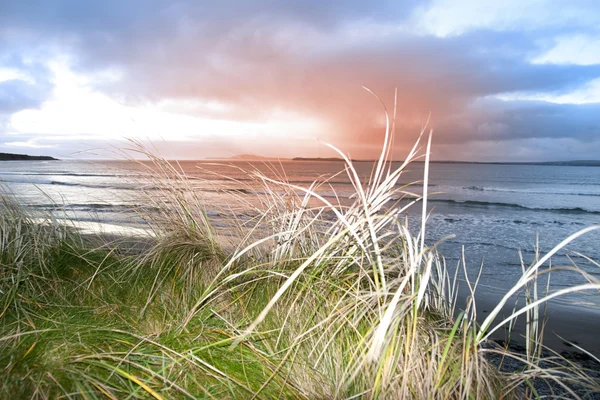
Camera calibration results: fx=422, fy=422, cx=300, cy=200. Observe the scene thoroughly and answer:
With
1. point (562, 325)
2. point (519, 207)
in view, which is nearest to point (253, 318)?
point (562, 325)

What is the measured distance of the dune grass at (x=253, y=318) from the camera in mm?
1500

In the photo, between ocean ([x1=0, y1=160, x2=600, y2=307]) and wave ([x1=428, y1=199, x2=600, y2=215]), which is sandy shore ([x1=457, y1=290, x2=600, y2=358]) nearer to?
ocean ([x1=0, y1=160, x2=600, y2=307])

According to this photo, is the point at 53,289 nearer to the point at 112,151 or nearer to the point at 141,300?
the point at 141,300

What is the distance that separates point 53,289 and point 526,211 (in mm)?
15473

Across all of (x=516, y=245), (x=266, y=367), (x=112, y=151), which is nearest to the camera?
(x=266, y=367)

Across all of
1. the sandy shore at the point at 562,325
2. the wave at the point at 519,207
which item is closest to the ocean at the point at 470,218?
the wave at the point at 519,207

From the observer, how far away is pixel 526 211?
14.8 m

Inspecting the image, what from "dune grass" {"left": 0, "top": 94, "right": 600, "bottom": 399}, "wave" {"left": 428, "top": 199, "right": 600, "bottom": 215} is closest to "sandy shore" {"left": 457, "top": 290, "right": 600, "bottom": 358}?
"dune grass" {"left": 0, "top": 94, "right": 600, "bottom": 399}

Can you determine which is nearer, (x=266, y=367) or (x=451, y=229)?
(x=266, y=367)

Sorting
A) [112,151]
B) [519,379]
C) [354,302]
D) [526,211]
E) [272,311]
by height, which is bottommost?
[526,211]

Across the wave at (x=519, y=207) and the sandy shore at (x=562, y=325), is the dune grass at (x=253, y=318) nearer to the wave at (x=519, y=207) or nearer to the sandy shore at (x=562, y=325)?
the sandy shore at (x=562, y=325)

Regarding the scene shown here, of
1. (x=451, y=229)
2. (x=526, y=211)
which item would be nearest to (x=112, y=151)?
(x=451, y=229)

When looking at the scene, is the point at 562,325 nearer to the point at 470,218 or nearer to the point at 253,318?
the point at 253,318

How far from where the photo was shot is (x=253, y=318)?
86.4 inches
